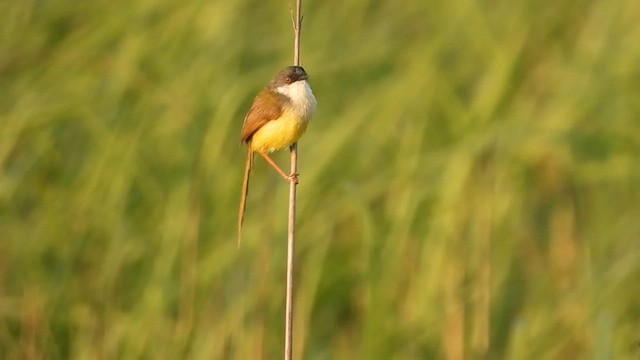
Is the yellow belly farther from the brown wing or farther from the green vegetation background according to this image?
the green vegetation background

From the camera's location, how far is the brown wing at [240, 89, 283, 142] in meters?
3.71

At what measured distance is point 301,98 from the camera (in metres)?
3.55

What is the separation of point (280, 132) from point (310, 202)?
1011 mm

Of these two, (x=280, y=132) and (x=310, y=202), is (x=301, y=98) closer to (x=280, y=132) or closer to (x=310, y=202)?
(x=280, y=132)

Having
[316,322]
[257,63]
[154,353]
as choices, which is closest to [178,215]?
[154,353]

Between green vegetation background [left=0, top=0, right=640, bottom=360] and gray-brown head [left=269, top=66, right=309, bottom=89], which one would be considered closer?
gray-brown head [left=269, top=66, right=309, bottom=89]

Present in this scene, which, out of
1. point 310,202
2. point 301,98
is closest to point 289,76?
point 301,98

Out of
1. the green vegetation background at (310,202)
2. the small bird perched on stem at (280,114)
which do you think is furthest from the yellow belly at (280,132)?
the green vegetation background at (310,202)

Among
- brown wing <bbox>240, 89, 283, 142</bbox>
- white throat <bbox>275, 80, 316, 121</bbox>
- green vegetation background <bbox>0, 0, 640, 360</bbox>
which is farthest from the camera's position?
green vegetation background <bbox>0, 0, 640, 360</bbox>

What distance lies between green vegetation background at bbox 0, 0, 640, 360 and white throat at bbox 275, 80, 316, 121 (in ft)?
1.03

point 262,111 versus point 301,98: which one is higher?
point 262,111

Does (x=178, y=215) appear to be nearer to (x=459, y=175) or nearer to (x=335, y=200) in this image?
(x=335, y=200)

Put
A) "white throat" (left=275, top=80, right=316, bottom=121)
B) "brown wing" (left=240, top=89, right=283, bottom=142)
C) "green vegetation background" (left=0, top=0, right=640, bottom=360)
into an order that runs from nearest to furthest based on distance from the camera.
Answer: "white throat" (left=275, top=80, right=316, bottom=121), "brown wing" (left=240, top=89, right=283, bottom=142), "green vegetation background" (left=0, top=0, right=640, bottom=360)

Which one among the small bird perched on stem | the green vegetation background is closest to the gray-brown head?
the small bird perched on stem
